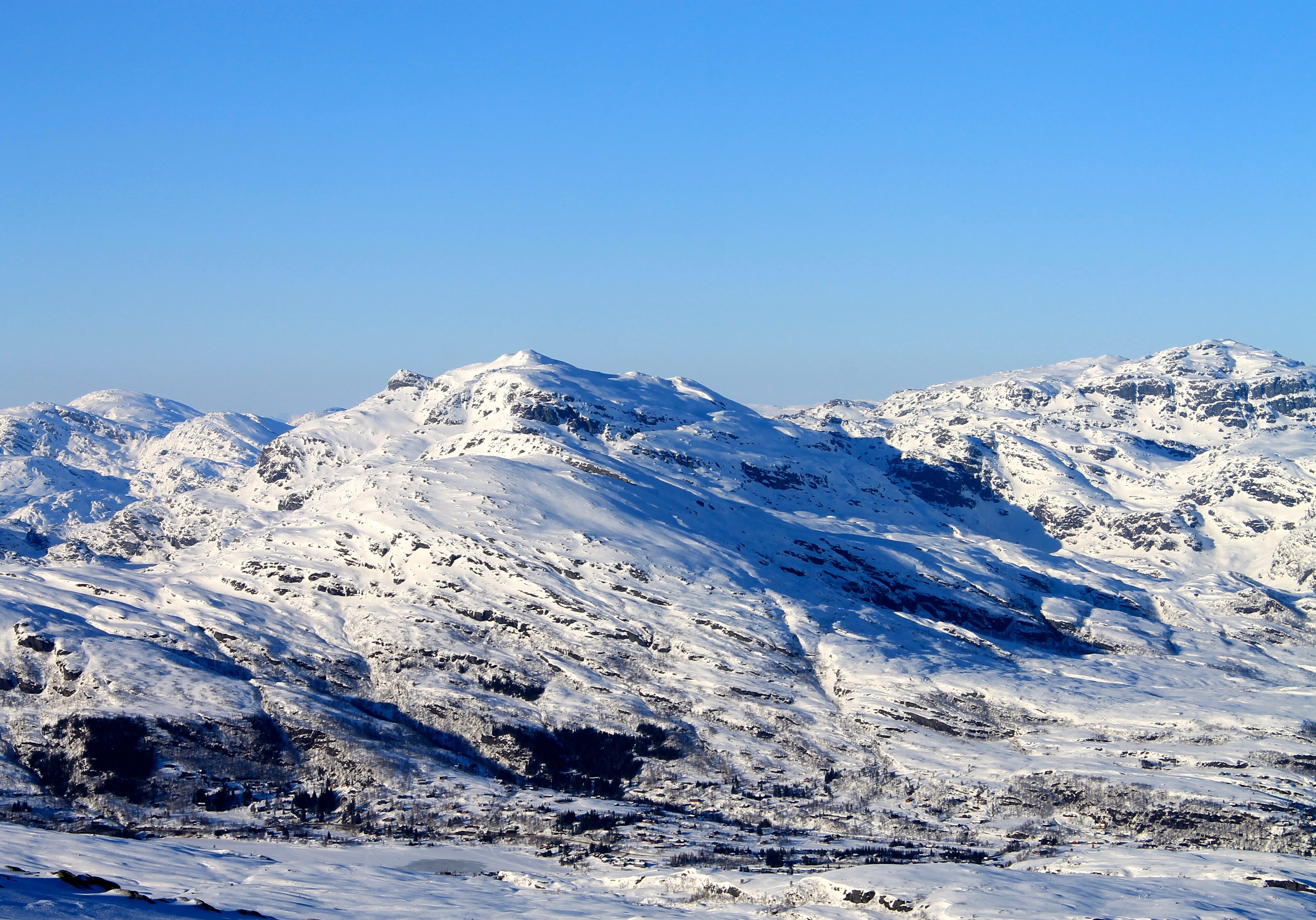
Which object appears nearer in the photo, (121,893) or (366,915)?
(121,893)

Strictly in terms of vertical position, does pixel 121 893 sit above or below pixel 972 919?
above

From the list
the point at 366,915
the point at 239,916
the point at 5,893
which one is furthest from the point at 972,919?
the point at 5,893

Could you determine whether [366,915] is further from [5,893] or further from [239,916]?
[5,893]

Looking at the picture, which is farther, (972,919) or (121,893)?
(972,919)

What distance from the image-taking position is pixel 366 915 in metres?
192

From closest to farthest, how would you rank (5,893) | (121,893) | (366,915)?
(5,893)
(121,893)
(366,915)

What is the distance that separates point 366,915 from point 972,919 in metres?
97.5

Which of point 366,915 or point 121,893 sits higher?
point 121,893

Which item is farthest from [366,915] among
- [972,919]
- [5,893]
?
[972,919]

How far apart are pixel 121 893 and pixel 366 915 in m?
69.5

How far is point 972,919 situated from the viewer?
198 m

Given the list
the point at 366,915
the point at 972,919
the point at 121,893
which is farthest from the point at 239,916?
the point at 972,919

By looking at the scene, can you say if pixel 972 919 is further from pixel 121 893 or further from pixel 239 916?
pixel 121 893

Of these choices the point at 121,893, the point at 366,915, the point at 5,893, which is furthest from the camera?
the point at 366,915
